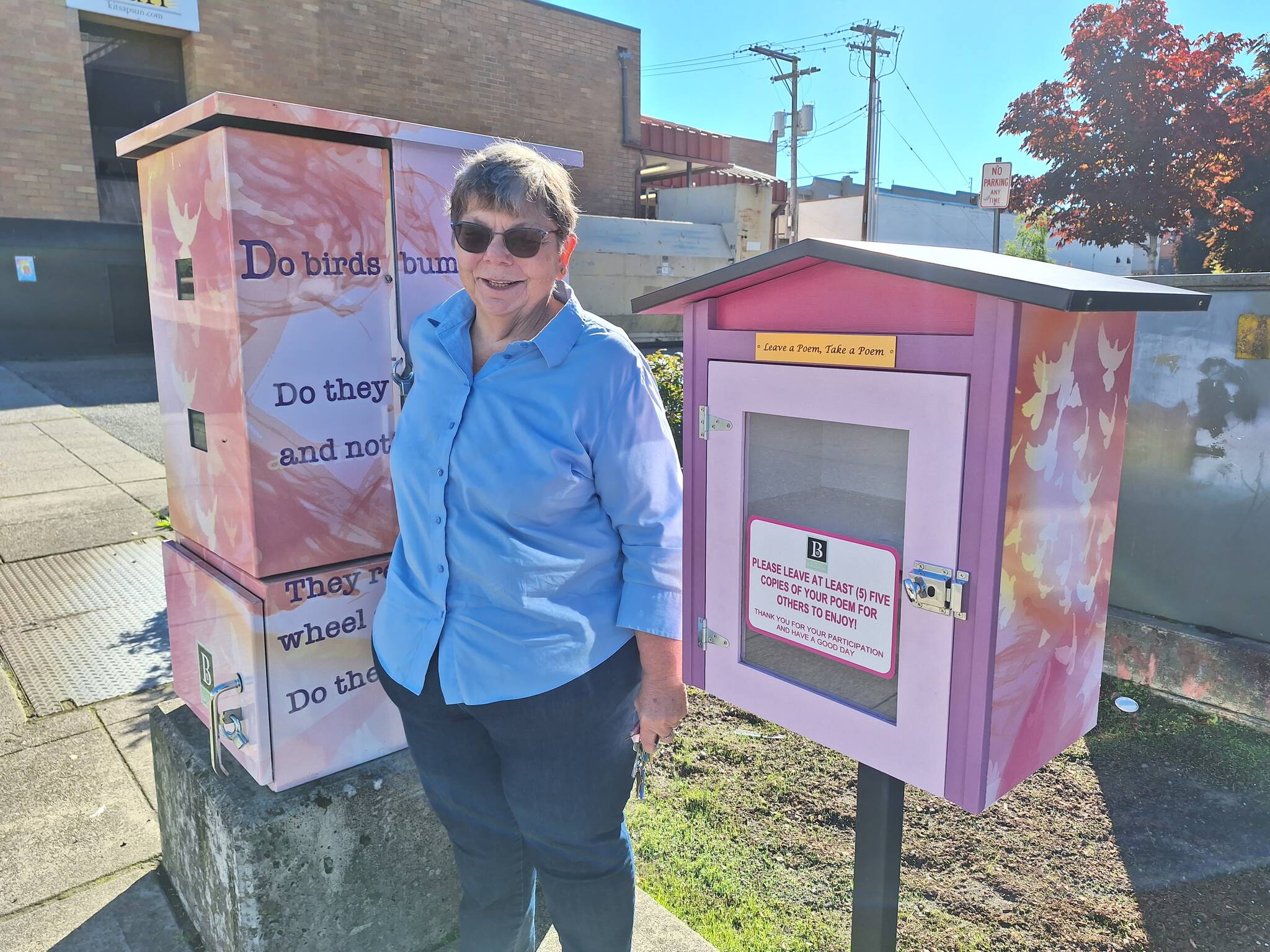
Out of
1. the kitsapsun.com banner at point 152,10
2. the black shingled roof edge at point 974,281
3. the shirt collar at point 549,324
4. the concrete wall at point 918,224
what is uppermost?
the kitsapsun.com banner at point 152,10

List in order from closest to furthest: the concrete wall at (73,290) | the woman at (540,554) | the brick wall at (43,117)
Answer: the woman at (540,554) < the brick wall at (43,117) < the concrete wall at (73,290)

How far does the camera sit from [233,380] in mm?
2041

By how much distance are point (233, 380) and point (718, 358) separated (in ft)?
3.68

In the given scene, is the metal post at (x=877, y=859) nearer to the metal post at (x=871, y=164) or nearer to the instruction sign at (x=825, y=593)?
the instruction sign at (x=825, y=593)

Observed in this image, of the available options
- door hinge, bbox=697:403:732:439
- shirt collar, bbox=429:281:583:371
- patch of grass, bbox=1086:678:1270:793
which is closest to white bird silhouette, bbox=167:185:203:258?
shirt collar, bbox=429:281:583:371

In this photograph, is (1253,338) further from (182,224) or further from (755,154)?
(755,154)

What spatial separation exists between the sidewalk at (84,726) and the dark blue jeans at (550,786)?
669 mm

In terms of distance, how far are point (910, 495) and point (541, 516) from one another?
662 mm

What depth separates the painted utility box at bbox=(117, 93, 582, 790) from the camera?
2006 mm

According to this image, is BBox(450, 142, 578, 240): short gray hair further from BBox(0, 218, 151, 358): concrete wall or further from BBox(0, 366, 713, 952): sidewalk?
BBox(0, 218, 151, 358): concrete wall

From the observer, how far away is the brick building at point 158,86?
1552cm

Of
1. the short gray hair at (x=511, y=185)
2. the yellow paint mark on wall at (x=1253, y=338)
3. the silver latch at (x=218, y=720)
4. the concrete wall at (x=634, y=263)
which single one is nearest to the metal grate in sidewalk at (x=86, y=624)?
the silver latch at (x=218, y=720)

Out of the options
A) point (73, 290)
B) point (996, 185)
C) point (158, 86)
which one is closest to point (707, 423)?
point (996, 185)

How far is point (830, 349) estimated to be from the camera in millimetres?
1582
